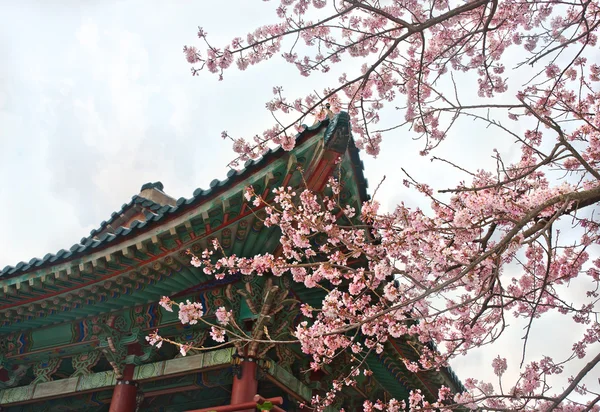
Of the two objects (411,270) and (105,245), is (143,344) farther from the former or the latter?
(411,270)

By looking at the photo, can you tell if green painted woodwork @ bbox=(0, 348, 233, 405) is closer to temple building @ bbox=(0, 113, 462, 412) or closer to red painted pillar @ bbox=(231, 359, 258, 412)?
temple building @ bbox=(0, 113, 462, 412)

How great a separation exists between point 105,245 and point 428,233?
13.8 feet

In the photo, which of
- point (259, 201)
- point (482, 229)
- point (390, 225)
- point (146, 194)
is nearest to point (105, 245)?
point (259, 201)

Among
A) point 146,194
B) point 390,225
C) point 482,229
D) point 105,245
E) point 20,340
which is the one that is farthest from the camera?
point 146,194

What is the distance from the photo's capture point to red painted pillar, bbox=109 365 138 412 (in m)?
7.17

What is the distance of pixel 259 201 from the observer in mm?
6270

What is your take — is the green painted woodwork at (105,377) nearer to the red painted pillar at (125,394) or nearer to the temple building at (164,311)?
the temple building at (164,311)

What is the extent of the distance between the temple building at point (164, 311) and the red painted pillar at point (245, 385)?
1 cm

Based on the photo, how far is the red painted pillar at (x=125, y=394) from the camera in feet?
23.5

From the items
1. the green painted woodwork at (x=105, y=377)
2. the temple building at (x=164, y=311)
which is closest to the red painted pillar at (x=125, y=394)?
the temple building at (x=164, y=311)

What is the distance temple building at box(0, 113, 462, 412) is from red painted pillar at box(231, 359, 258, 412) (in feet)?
0.04

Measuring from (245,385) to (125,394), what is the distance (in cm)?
211

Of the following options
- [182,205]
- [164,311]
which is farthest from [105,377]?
[182,205]

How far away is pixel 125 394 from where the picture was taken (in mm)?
7250
